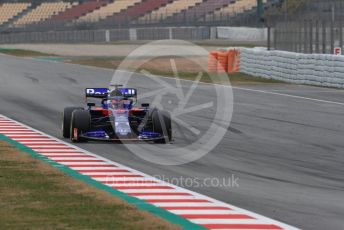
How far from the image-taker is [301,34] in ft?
120

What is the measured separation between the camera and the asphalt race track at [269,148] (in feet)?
34.9

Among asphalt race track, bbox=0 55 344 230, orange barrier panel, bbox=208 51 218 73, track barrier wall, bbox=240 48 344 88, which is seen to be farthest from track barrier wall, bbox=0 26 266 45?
asphalt race track, bbox=0 55 344 230

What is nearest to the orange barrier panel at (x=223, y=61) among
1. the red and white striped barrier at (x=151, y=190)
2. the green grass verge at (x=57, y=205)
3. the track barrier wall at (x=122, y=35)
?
the red and white striped barrier at (x=151, y=190)

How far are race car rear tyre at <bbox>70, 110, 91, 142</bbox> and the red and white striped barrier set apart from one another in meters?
0.25

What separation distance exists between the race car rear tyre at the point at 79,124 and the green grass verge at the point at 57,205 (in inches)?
123

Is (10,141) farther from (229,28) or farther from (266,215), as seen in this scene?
(229,28)

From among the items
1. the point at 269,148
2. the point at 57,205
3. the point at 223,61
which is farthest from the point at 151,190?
the point at 223,61

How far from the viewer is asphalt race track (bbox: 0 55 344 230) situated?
1064 cm

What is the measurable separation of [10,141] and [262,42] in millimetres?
56361

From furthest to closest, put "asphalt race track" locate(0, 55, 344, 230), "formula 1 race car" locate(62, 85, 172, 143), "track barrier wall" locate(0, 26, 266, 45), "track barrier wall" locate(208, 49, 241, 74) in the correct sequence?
1. "track barrier wall" locate(0, 26, 266, 45)
2. "track barrier wall" locate(208, 49, 241, 74)
3. "formula 1 race car" locate(62, 85, 172, 143)
4. "asphalt race track" locate(0, 55, 344, 230)

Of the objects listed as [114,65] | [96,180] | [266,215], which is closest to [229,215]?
[266,215]

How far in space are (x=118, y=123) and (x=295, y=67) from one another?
1948cm

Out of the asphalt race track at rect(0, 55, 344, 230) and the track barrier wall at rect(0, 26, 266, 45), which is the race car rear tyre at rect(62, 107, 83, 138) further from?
the track barrier wall at rect(0, 26, 266, 45)

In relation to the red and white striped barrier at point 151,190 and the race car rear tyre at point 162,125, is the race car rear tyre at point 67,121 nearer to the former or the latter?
the red and white striped barrier at point 151,190
